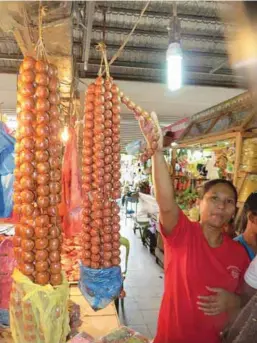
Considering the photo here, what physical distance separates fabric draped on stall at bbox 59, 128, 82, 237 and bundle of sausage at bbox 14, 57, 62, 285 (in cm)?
157

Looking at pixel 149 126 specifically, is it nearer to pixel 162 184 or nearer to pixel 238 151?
pixel 162 184

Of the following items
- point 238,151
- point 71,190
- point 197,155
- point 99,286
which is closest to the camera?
point 99,286

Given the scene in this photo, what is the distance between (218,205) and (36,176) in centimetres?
116

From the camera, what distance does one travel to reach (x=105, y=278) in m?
1.69

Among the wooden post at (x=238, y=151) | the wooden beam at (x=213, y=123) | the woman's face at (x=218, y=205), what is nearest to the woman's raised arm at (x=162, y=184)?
the woman's face at (x=218, y=205)

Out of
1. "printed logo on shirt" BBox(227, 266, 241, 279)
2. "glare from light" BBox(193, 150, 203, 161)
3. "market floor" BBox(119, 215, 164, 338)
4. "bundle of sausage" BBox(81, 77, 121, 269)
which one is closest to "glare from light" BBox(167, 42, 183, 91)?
"bundle of sausage" BBox(81, 77, 121, 269)

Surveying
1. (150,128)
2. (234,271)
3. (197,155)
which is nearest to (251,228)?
(234,271)

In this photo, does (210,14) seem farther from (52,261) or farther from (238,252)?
(52,261)

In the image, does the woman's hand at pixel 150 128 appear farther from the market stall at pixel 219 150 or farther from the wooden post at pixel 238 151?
the wooden post at pixel 238 151

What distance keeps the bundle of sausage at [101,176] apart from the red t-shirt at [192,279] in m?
0.40

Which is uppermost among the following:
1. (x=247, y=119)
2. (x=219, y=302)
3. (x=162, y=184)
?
(x=247, y=119)

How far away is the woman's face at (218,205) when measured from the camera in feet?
6.47

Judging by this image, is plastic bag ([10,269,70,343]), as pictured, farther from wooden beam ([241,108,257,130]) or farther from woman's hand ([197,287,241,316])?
wooden beam ([241,108,257,130])

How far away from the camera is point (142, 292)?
5848 millimetres
